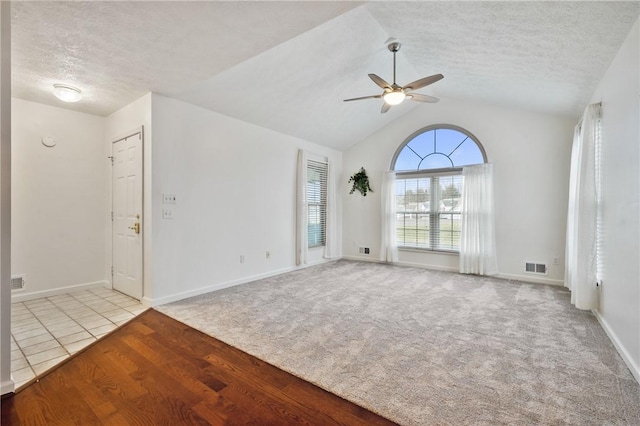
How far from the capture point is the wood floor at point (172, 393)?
64.5 inches

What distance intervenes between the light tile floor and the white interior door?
0.82 ft

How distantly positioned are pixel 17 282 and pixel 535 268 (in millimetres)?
7544

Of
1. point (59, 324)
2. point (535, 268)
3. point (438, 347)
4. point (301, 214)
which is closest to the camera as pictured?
point (438, 347)

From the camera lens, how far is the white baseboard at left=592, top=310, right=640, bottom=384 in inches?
79.5

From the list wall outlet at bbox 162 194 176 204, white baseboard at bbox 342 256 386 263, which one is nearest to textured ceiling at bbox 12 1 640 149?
wall outlet at bbox 162 194 176 204

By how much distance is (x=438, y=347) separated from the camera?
8.10 ft

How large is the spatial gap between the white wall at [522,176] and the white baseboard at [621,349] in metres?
1.92

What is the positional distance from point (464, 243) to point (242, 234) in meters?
3.95

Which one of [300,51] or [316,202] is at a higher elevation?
→ [300,51]

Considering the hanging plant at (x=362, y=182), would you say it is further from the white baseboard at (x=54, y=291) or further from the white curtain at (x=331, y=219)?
the white baseboard at (x=54, y=291)

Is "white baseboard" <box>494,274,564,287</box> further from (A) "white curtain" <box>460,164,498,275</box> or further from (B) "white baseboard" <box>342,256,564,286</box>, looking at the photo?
(A) "white curtain" <box>460,164,498,275</box>

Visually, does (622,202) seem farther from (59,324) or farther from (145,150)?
(59,324)

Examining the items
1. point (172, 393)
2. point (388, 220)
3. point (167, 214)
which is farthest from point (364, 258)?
point (172, 393)

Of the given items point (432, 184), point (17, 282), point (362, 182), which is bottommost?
point (17, 282)
